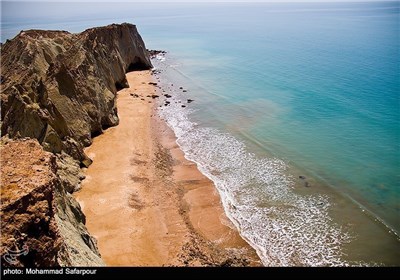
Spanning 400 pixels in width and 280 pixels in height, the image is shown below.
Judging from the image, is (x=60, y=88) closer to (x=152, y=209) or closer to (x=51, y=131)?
(x=51, y=131)

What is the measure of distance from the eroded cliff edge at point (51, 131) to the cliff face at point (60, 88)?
0.19 ft

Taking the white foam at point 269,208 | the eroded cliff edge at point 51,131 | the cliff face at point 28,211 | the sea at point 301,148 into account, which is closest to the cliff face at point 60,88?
the eroded cliff edge at point 51,131

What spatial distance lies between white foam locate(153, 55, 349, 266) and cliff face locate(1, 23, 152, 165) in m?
9.18

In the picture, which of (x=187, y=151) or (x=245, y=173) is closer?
(x=245, y=173)

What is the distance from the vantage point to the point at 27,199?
7.82 metres

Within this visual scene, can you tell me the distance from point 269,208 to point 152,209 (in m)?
7.76

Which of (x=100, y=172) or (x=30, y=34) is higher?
(x=30, y=34)

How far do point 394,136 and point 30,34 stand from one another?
4356 cm

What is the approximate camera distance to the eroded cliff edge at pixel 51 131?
7715mm

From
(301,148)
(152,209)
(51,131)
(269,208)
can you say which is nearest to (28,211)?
(152,209)

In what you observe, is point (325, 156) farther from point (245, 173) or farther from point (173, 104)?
point (173, 104)

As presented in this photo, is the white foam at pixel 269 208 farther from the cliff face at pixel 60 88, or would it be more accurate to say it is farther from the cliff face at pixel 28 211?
the cliff face at pixel 28 211
